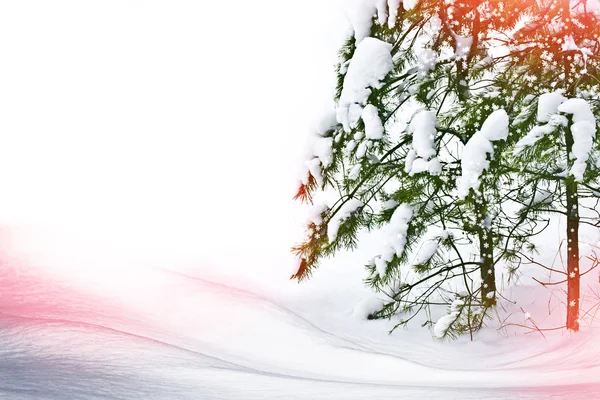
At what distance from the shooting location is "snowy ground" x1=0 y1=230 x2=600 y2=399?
195 cm

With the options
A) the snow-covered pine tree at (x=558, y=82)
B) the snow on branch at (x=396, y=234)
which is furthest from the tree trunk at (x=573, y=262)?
the snow on branch at (x=396, y=234)

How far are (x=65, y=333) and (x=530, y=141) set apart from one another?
3488 millimetres

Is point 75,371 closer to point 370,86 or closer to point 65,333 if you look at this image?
point 65,333

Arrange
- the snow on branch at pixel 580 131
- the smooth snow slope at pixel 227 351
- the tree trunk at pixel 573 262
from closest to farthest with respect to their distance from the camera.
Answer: the smooth snow slope at pixel 227 351 < the snow on branch at pixel 580 131 < the tree trunk at pixel 573 262

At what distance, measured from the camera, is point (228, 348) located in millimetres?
4004

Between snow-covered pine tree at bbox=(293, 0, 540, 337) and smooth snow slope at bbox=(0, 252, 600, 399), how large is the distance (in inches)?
22.2

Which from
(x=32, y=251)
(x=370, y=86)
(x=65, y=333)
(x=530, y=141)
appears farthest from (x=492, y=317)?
(x=32, y=251)

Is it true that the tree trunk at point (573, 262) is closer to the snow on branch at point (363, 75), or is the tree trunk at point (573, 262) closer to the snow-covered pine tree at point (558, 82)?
the snow-covered pine tree at point (558, 82)

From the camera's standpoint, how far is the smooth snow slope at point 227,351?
1943 mm

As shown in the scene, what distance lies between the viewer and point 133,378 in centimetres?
194

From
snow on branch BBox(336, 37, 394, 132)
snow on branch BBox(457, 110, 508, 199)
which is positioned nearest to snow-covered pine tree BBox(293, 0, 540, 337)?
snow on branch BBox(336, 37, 394, 132)

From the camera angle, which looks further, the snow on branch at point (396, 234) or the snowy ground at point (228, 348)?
the snow on branch at point (396, 234)

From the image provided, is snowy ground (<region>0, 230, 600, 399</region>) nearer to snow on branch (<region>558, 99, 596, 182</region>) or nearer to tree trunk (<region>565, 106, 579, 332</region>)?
tree trunk (<region>565, 106, 579, 332</region>)

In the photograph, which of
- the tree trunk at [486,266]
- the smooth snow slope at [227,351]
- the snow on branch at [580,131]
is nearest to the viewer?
the smooth snow slope at [227,351]
